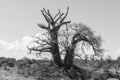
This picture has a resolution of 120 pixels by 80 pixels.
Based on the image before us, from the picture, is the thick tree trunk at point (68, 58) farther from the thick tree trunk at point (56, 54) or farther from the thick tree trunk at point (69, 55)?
the thick tree trunk at point (56, 54)

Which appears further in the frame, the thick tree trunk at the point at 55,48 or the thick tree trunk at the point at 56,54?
the thick tree trunk at the point at 56,54

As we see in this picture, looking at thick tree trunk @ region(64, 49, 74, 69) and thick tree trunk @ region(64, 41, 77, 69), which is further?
thick tree trunk @ region(64, 49, 74, 69)

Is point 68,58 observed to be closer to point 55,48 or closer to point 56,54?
point 56,54

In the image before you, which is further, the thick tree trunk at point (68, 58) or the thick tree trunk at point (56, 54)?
the thick tree trunk at point (68, 58)

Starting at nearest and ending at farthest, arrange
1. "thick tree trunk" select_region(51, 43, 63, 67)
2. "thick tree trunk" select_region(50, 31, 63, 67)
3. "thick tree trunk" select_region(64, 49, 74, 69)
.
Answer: "thick tree trunk" select_region(50, 31, 63, 67) < "thick tree trunk" select_region(51, 43, 63, 67) < "thick tree trunk" select_region(64, 49, 74, 69)

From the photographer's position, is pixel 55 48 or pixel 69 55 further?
pixel 69 55

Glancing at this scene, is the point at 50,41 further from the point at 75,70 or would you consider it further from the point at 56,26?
the point at 75,70

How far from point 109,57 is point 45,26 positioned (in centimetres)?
1858

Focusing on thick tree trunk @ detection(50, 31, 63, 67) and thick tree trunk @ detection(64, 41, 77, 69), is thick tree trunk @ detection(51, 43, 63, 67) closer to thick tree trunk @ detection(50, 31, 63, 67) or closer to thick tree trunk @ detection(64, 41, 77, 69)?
thick tree trunk @ detection(50, 31, 63, 67)

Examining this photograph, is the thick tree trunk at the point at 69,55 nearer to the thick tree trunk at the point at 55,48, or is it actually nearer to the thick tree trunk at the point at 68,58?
the thick tree trunk at the point at 68,58

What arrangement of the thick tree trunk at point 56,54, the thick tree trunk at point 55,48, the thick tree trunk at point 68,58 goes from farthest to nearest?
1. the thick tree trunk at point 68,58
2. the thick tree trunk at point 56,54
3. the thick tree trunk at point 55,48

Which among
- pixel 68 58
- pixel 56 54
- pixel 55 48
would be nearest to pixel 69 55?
pixel 68 58

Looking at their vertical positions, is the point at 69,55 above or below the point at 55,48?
below

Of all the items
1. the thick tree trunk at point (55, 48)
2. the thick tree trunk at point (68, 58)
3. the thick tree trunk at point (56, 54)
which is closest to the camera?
the thick tree trunk at point (55, 48)
